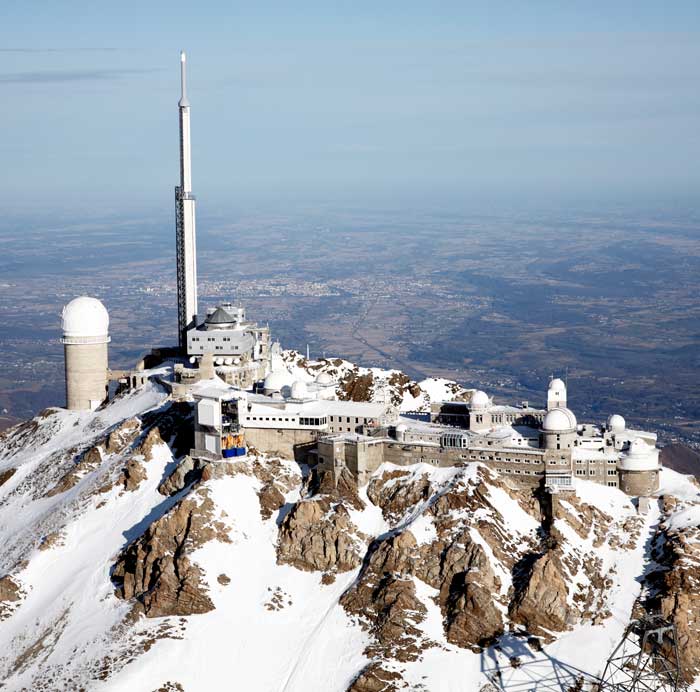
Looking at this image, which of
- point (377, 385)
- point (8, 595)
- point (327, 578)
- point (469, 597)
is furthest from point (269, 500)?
point (377, 385)

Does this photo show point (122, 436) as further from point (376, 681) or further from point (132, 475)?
point (376, 681)

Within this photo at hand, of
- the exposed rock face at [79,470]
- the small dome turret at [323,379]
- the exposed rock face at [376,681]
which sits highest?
the small dome turret at [323,379]

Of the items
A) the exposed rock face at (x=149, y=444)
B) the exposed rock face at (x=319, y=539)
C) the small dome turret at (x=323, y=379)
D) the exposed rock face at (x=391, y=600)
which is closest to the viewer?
the exposed rock face at (x=391, y=600)

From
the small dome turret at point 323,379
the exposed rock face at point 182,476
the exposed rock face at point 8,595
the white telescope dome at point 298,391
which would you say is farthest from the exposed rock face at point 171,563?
the small dome turret at point 323,379

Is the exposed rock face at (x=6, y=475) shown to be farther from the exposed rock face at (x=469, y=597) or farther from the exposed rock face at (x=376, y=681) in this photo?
the exposed rock face at (x=376, y=681)

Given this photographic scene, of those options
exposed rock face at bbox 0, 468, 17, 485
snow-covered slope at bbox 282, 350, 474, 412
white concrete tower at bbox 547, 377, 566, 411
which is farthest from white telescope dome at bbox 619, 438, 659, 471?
exposed rock face at bbox 0, 468, 17, 485

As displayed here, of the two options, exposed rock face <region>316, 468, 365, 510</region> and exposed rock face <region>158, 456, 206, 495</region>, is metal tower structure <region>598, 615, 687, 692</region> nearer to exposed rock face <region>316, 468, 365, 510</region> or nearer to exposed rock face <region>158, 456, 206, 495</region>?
exposed rock face <region>316, 468, 365, 510</region>
